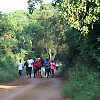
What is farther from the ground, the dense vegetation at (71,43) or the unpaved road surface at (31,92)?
the dense vegetation at (71,43)

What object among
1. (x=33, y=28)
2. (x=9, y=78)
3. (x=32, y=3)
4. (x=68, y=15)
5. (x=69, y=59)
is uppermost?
(x=33, y=28)

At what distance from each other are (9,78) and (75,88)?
9434mm

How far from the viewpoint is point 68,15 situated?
9734 mm

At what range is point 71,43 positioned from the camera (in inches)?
761

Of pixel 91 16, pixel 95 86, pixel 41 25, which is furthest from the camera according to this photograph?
→ pixel 41 25

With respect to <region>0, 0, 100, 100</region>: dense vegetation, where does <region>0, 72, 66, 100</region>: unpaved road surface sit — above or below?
below

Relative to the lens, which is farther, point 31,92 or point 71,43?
point 71,43

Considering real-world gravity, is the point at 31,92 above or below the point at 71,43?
below

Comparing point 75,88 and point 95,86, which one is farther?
point 75,88

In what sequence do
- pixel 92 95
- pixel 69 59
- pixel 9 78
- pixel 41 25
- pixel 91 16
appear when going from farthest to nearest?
1. pixel 41 25
2. pixel 69 59
3. pixel 9 78
4. pixel 91 16
5. pixel 92 95

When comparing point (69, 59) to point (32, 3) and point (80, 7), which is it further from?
point (80, 7)

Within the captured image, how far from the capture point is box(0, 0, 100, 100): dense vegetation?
9406 millimetres

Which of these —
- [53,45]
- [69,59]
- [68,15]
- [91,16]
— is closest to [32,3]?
[68,15]

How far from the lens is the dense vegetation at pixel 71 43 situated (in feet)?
30.9
